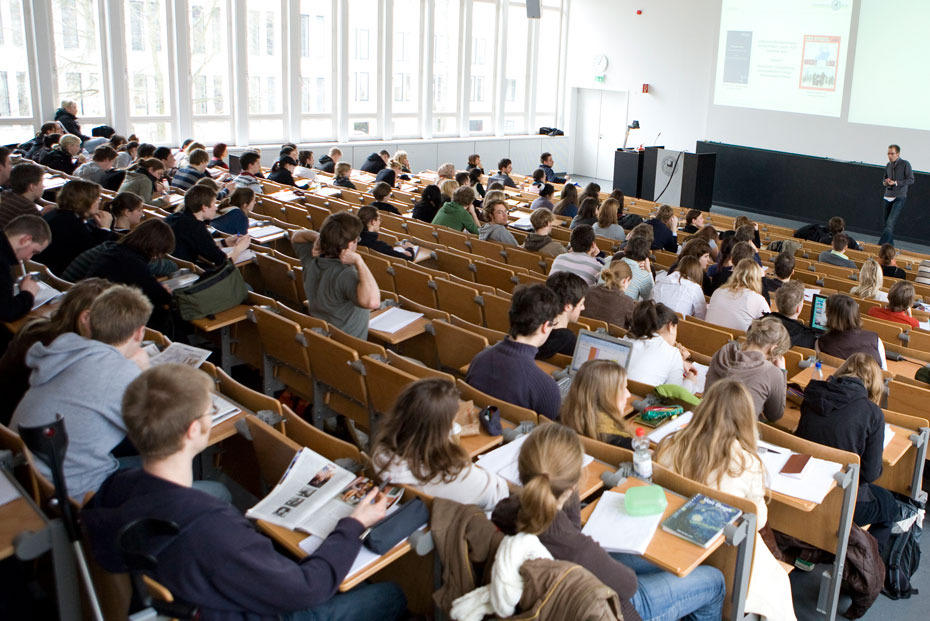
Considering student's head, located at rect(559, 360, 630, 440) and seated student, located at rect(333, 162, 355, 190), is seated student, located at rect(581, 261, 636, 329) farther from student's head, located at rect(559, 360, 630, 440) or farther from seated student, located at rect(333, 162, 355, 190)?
seated student, located at rect(333, 162, 355, 190)

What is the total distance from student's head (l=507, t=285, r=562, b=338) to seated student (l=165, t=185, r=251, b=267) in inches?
120

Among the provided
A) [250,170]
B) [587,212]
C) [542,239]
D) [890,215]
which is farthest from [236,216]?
[890,215]

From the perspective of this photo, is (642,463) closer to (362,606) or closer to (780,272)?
(362,606)

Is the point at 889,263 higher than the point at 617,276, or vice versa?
the point at 617,276

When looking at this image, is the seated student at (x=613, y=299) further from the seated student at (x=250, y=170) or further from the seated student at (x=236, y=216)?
the seated student at (x=250, y=170)

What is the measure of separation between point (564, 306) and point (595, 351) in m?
0.37

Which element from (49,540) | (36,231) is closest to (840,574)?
(49,540)

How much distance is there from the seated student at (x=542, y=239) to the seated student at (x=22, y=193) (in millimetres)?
4255

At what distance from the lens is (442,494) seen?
2.98 metres

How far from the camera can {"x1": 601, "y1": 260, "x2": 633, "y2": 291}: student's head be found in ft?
18.9

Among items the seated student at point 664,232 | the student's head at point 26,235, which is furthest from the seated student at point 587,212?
the student's head at point 26,235

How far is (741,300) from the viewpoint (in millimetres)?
6051

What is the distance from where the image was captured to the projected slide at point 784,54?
13594 millimetres

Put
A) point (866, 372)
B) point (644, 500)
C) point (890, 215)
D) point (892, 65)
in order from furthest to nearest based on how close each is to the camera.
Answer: point (892, 65), point (890, 215), point (866, 372), point (644, 500)
